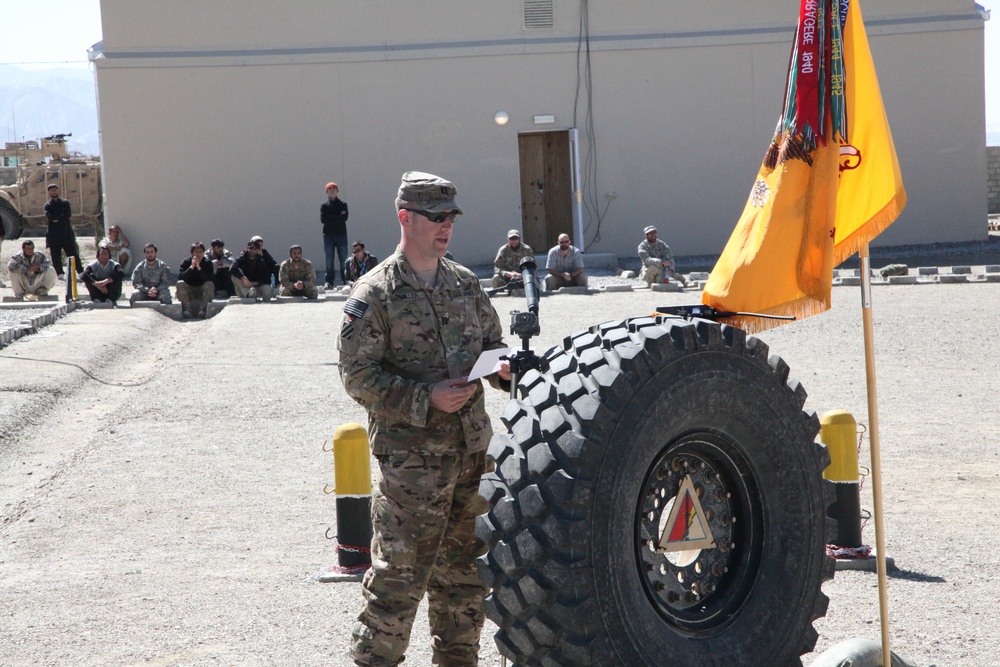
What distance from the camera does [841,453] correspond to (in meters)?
5.25

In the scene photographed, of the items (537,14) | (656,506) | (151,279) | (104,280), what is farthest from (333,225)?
(656,506)

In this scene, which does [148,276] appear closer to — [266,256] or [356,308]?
[266,256]

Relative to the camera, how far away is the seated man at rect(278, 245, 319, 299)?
17.3 metres

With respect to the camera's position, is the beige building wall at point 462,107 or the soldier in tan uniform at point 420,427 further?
the beige building wall at point 462,107

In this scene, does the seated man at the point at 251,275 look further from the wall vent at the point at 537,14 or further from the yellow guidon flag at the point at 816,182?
the yellow guidon flag at the point at 816,182

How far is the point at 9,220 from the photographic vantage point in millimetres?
28828

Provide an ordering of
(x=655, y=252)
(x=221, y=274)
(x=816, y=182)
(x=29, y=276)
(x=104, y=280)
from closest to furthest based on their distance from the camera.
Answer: (x=816, y=182) < (x=104, y=280) < (x=29, y=276) < (x=221, y=274) < (x=655, y=252)

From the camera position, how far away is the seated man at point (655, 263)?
1770cm

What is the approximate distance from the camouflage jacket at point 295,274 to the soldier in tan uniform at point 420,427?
13971 millimetres

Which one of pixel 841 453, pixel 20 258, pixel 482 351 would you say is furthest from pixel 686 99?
pixel 482 351

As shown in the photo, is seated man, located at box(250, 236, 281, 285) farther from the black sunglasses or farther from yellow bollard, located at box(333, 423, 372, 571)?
the black sunglasses

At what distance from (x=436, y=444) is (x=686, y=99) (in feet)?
65.3

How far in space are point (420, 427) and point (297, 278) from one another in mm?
14307

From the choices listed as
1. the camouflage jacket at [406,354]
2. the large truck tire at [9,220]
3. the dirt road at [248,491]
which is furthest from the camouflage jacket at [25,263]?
the camouflage jacket at [406,354]
